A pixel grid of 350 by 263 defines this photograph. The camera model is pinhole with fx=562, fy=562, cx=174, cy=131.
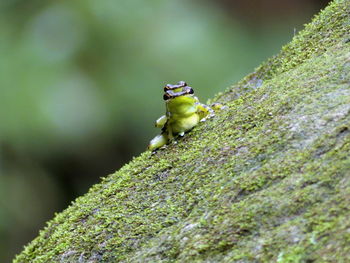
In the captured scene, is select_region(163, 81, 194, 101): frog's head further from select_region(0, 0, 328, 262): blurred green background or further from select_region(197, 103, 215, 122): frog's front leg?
select_region(0, 0, 328, 262): blurred green background

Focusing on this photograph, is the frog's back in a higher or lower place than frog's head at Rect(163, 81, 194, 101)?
lower

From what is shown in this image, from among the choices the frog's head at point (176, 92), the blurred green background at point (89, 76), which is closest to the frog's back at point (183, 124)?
the frog's head at point (176, 92)

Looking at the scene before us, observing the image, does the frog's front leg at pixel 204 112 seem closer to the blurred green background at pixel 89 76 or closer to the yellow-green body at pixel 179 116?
the yellow-green body at pixel 179 116

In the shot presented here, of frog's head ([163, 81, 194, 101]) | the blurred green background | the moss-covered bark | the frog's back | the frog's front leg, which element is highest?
the blurred green background

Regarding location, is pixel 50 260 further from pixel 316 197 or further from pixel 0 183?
pixel 0 183

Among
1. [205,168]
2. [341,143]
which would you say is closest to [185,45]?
[205,168]

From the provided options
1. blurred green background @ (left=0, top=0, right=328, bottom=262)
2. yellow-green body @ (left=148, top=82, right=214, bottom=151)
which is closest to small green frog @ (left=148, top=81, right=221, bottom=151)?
yellow-green body @ (left=148, top=82, right=214, bottom=151)
